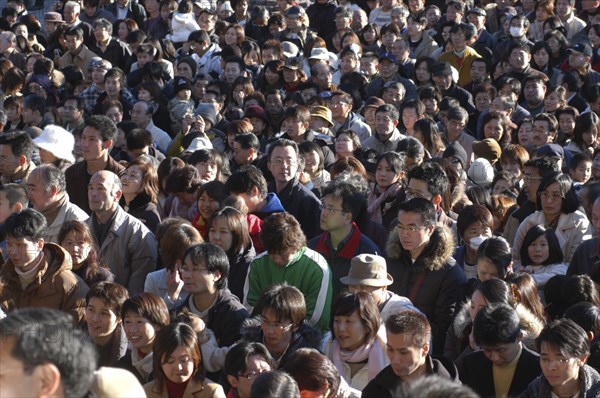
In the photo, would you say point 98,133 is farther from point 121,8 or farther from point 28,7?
point 28,7

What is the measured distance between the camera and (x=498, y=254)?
21.8 ft

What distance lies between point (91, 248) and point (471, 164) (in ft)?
13.8

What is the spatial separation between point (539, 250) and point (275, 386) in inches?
128

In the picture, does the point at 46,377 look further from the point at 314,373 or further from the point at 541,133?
the point at 541,133

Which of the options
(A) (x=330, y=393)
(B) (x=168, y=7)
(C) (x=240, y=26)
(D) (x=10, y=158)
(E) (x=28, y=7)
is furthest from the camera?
(E) (x=28, y=7)

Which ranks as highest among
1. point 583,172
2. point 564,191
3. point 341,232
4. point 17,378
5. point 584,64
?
point 17,378

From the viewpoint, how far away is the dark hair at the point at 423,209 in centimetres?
678

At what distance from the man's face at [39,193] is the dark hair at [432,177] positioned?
236 centimetres

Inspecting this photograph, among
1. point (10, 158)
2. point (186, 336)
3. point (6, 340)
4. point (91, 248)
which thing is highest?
point (6, 340)

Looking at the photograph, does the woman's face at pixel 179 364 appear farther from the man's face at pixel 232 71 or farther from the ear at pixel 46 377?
the man's face at pixel 232 71

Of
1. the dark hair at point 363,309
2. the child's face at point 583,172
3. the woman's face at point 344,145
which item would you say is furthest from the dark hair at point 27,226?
the child's face at point 583,172

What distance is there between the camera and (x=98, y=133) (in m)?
8.73

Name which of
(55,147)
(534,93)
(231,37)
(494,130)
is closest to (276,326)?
(55,147)

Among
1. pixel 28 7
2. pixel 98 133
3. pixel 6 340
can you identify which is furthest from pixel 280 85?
pixel 6 340
